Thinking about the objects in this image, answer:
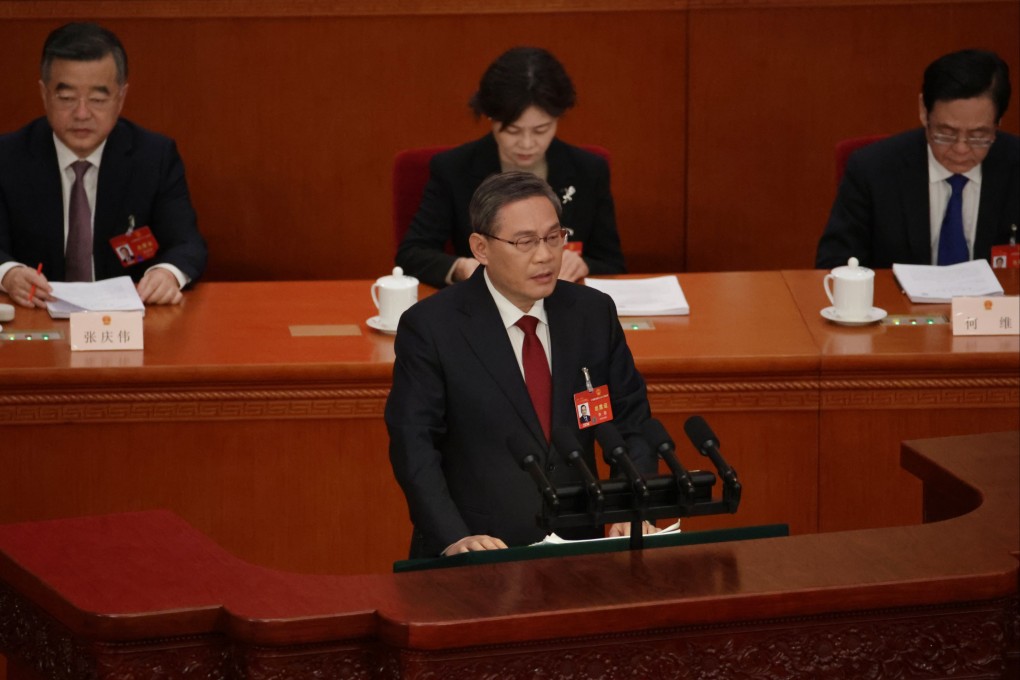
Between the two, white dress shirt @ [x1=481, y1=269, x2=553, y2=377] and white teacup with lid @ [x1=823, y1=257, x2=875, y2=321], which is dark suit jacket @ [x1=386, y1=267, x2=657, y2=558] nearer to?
white dress shirt @ [x1=481, y1=269, x2=553, y2=377]

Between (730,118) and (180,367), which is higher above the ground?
(730,118)

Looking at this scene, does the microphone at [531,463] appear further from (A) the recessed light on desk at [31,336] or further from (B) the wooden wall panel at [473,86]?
(B) the wooden wall panel at [473,86]

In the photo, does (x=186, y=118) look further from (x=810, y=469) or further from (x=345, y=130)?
(x=810, y=469)

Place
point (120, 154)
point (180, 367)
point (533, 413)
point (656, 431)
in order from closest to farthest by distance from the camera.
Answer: point (656, 431) → point (533, 413) → point (180, 367) → point (120, 154)

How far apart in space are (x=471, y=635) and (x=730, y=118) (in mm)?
3993

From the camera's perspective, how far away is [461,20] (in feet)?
18.1

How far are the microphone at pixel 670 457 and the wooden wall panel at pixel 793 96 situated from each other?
353 centimetres

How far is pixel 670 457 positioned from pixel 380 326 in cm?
171

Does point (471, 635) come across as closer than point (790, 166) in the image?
Yes

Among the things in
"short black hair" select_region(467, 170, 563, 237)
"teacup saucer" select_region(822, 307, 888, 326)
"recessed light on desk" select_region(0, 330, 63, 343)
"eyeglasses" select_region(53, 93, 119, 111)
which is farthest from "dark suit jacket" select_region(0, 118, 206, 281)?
"teacup saucer" select_region(822, 307, 888, 326)

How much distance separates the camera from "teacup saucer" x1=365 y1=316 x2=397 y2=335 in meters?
3.72

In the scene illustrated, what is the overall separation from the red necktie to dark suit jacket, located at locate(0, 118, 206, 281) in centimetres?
159

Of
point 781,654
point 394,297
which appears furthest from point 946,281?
point 781,654

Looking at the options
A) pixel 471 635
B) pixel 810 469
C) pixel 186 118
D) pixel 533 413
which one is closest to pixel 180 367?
pixel 533 413
